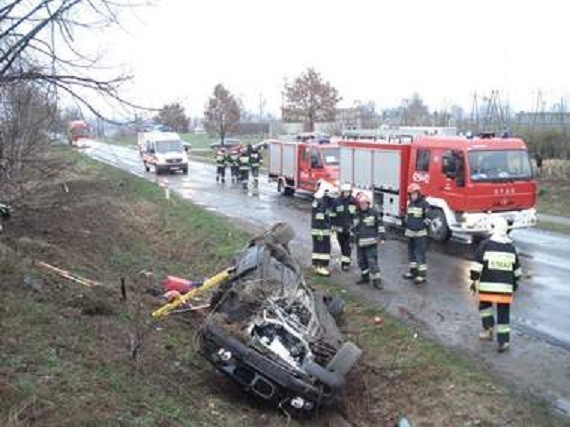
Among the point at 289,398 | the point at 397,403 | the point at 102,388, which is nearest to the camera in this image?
the point at 102,388

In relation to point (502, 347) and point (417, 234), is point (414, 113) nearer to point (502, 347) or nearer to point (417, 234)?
point (417, 234)

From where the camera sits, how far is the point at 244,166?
1219 inches

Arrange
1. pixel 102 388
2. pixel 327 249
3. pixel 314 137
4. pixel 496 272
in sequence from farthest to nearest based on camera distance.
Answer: pixel 314 137
pixel 327 249
pixel 496 272
pixel 102 388

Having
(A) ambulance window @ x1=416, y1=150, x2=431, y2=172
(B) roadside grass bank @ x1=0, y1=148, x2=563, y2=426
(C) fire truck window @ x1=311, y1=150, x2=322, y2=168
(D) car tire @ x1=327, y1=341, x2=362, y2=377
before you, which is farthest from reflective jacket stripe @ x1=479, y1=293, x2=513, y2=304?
(C) fire truck window @ x1=311, y1=150, x2=322, y2=168

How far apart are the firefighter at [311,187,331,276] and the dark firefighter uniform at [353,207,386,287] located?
888 millimetres

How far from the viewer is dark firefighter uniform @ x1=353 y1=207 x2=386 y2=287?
12672 mm

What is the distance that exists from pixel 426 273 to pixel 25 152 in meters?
8.94

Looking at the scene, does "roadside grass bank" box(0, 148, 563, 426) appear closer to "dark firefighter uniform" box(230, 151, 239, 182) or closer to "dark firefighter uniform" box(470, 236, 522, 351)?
"dark firefighter uniform" box(470, 236, 522, 351)

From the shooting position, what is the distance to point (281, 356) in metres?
7.33

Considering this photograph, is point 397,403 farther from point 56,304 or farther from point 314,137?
point 314,137

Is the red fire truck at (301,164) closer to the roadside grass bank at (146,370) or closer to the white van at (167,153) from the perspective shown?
A: the white van at (167,153)

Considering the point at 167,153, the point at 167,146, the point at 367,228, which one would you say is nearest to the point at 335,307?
the point at 367,228

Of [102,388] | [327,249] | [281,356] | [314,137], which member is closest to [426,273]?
[327,249]

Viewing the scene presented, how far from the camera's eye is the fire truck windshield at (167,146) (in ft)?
134
